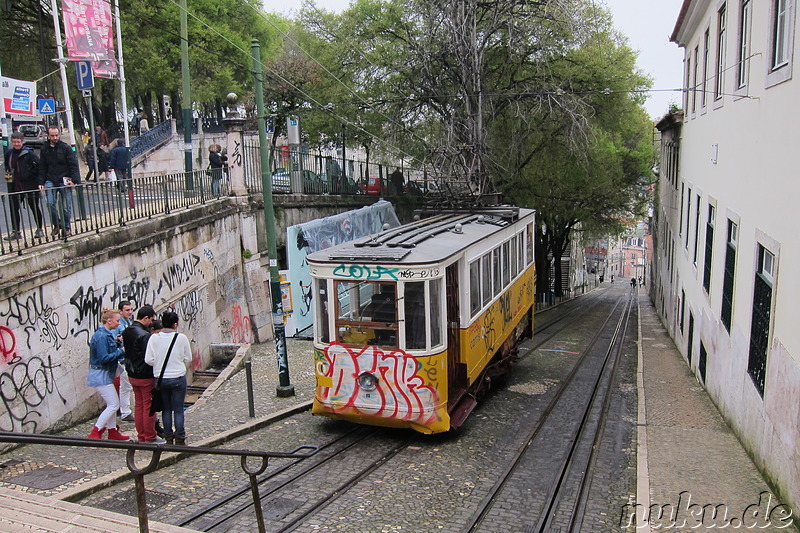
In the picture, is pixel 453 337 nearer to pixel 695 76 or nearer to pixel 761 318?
pixel 761 318

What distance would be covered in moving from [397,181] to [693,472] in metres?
20.8

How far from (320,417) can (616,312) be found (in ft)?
87.5

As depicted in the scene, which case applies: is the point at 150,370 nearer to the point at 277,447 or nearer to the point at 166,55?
the point at 277,447

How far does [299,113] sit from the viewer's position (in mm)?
28281

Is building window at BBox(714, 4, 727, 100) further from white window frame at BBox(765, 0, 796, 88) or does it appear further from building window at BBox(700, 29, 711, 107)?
white window frame at BBox(765, 0, 796, 88)

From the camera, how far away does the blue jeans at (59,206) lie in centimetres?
903

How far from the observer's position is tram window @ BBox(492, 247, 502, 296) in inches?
440

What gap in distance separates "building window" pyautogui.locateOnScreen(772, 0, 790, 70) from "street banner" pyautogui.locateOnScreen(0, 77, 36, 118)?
13.7 meters

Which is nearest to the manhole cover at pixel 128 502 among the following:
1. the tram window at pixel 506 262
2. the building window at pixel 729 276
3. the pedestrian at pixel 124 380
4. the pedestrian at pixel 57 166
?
the pedestrian at pixel 124 380

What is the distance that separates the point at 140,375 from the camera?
7.55 meters

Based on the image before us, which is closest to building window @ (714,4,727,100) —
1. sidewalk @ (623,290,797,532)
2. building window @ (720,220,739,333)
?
building window @ (720,220,739,333)

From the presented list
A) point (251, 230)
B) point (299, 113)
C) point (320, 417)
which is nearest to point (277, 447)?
point (320, 417)

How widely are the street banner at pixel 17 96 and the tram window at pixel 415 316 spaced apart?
407 inches

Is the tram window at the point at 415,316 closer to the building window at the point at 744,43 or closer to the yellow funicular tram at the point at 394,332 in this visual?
the yellow funicular tram at the point at 394,332
